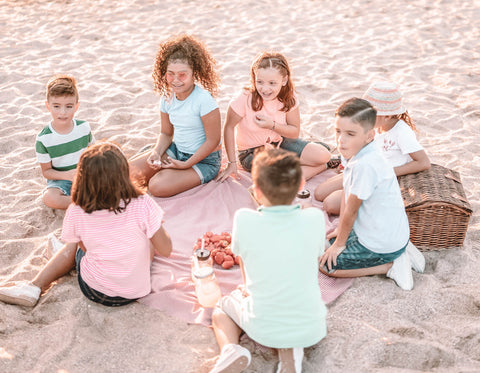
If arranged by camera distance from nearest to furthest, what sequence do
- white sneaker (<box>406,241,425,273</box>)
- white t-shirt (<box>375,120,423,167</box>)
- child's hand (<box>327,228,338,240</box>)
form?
1. white sneaker (<box>406,241,425,273</box>)
2. child's hand (<box>327,228,338,240</box>)
3. white t-shirt (<box>375,120,423,167</box>)

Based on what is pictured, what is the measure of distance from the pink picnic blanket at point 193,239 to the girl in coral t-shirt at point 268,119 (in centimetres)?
18

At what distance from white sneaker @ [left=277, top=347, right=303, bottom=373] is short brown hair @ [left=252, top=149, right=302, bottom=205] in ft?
Answer: 2.33

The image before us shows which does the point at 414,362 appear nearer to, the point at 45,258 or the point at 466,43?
the point at 45,258

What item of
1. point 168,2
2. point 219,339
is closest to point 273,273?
point 219,339

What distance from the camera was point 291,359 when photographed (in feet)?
7.25

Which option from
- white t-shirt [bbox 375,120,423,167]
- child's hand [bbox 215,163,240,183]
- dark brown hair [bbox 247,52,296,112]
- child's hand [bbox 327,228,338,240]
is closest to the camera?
child's hand [bbox 327,228,338,240]

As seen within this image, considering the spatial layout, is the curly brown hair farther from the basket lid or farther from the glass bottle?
the basket lid

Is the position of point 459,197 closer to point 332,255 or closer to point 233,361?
point 332,255

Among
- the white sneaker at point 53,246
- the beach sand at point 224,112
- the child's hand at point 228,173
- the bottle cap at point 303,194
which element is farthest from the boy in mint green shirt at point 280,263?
the child's hand at point 228,173

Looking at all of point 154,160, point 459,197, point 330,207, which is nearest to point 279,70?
point 330,207

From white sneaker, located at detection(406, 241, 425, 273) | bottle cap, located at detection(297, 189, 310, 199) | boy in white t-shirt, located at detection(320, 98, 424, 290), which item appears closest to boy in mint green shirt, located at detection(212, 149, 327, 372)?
boy in white t-shirt, located at detection(320, 98, 424, 290)

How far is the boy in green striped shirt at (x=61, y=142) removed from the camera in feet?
11.3

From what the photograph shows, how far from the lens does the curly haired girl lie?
11.8 feet

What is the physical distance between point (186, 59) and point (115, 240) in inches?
64.8
